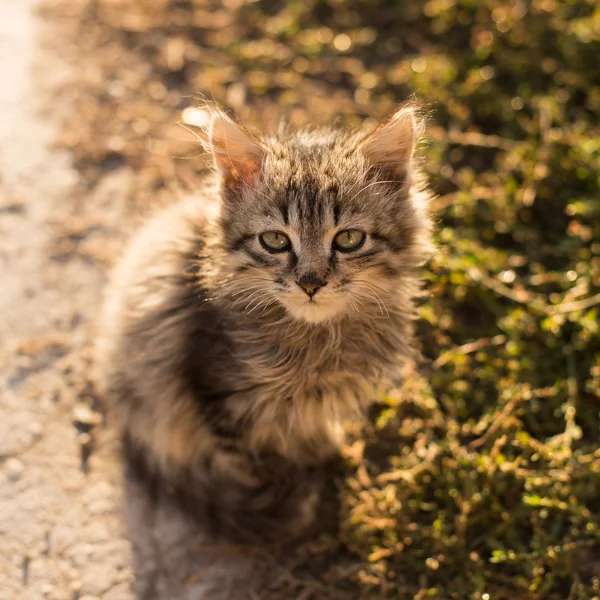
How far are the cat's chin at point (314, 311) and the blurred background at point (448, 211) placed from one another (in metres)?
0.75

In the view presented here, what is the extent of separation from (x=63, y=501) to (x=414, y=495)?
120cm

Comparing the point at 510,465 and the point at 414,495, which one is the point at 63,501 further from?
the point at 510,465

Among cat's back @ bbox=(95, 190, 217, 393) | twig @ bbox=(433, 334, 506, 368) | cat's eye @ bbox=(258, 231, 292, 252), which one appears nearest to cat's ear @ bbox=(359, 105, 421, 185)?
cat's eye @ bbox=(258, 231, 292, 252)

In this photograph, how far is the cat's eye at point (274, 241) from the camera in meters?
1.91

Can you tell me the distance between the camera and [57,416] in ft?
8.52

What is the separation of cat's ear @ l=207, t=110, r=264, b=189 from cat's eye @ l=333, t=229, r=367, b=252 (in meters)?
0.31

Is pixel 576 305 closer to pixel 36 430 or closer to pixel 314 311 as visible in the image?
pixel 314 311

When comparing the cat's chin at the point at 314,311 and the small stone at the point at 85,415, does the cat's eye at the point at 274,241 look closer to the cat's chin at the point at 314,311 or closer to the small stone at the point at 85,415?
the cat's chin at the point at 314,311

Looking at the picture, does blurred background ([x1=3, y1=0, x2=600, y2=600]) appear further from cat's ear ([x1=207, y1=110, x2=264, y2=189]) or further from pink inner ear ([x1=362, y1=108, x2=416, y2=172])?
pink inner ear ([x1=362, y1=108, x2=416, y2=172])

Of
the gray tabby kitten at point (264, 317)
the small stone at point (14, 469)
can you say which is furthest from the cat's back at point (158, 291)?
the small stone at point (14, 469)

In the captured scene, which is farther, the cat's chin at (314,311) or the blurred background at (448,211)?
the blurred background at (448,211)

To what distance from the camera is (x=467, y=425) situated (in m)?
2.51

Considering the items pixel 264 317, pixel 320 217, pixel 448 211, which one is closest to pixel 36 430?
pixel 264 317

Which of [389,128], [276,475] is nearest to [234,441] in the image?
[276,475]
